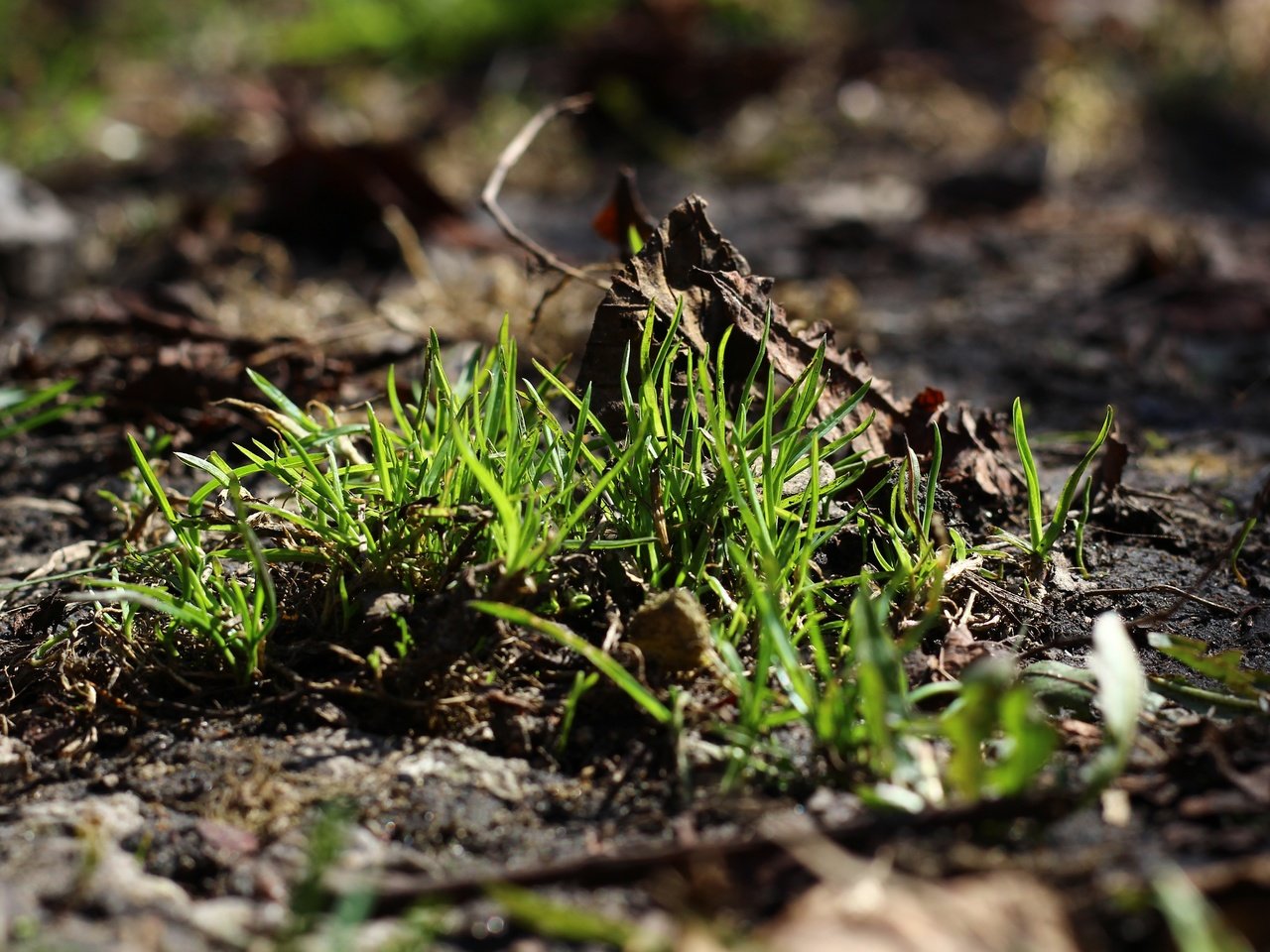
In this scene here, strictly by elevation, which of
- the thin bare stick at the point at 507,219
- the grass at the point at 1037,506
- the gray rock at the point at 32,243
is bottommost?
the grass at the point at 1037,506

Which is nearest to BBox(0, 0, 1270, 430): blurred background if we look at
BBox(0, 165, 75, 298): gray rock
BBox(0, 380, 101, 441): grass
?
BBox(0, 165, 75, 298): gray rock

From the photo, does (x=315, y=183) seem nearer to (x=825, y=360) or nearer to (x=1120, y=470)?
(x=825, y=360)

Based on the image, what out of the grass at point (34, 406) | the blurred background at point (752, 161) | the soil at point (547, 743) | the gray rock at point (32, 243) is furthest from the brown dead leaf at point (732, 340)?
the gray rock at point (32, 243)

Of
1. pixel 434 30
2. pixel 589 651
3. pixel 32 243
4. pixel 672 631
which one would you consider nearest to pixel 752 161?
pixel 32 243

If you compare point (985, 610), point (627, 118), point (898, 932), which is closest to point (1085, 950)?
point (898, 932)

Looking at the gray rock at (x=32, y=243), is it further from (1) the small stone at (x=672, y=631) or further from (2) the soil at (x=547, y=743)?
(1) the small stone at (x=672, y=631)
